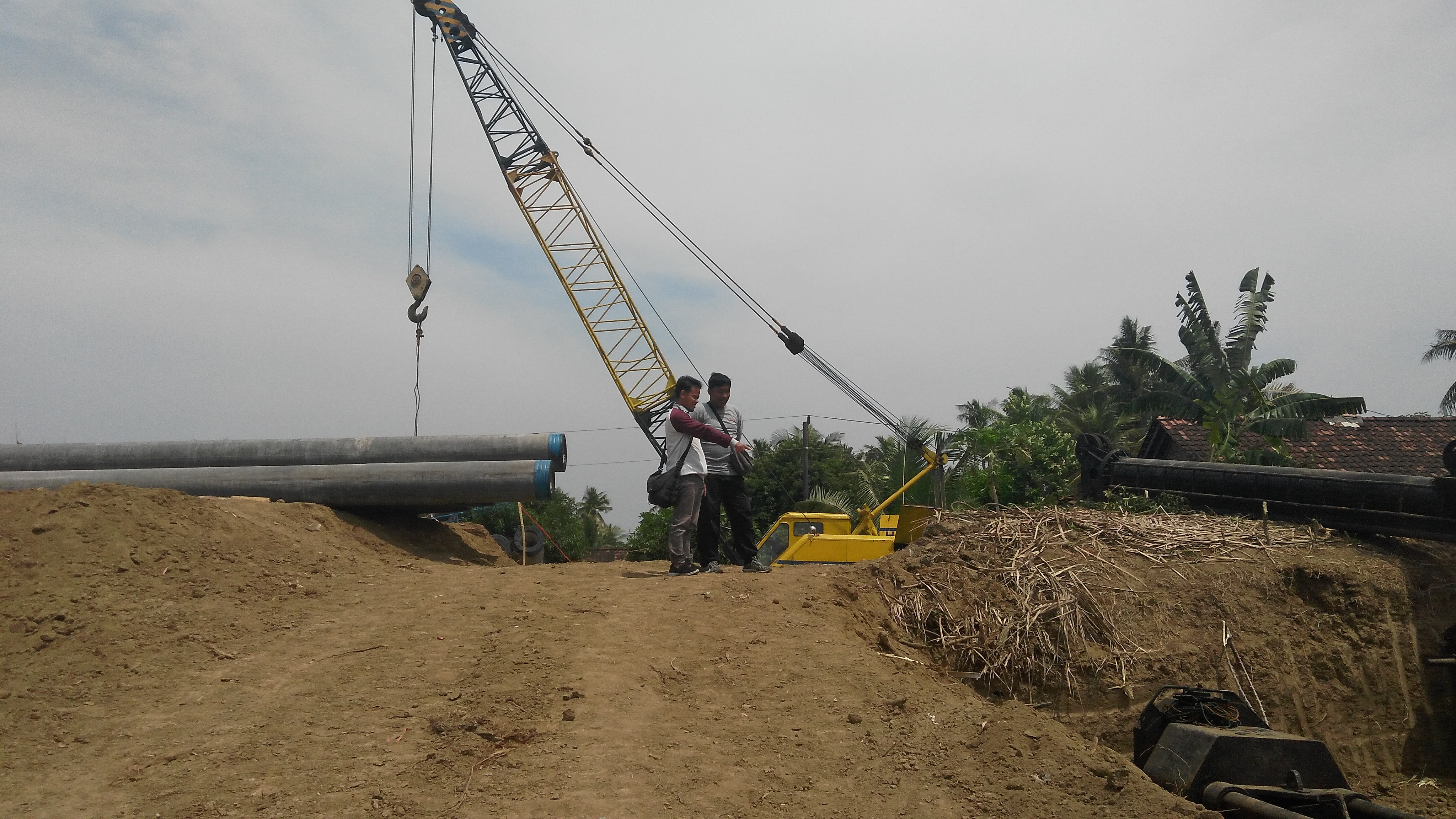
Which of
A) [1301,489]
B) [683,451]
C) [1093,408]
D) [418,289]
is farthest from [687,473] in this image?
[1093,408]

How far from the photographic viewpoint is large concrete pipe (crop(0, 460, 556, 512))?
1066cm

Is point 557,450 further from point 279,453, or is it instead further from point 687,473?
point 687,473

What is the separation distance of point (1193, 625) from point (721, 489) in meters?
3.66

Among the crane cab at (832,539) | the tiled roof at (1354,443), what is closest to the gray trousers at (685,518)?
the crane cab at (832,539)

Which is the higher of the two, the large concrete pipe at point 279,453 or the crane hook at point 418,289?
the crane hook at point 418,289

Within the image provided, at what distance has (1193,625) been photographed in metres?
5.83

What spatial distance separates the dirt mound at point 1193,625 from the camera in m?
5.43

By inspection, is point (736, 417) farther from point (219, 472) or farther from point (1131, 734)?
point (219, 472)

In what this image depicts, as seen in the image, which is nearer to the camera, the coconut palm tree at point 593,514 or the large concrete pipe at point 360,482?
the large concrete pipe at point 360,482

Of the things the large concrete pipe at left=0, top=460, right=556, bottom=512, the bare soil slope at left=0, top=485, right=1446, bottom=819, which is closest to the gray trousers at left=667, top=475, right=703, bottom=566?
the bare soil slope at left=0, top=485, right=1446, bottom=819

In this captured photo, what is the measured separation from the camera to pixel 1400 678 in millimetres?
6031

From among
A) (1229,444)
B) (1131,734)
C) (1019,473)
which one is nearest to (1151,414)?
(1019,473)

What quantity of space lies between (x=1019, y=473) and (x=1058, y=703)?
60.3ft

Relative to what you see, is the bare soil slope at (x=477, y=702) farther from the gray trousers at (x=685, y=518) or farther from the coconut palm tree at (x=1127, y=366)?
the coconut palm tree at (x=1127, y=366)
